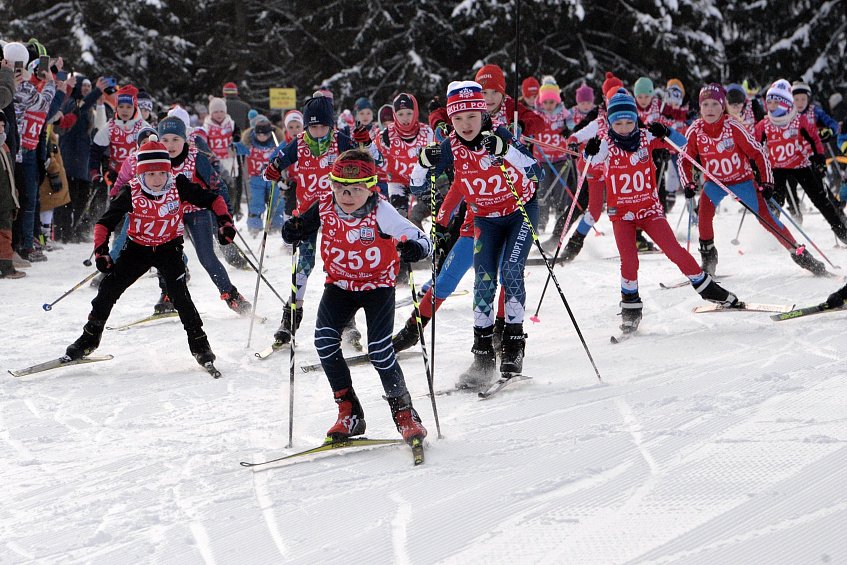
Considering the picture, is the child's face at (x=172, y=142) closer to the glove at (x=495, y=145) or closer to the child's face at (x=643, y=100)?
the glove at (x=495, y=145)

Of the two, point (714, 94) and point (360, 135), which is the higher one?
point (714, 94)

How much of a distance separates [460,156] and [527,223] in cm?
57

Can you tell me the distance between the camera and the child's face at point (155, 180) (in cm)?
581

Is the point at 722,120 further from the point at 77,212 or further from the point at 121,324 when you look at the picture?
the point at 77,212

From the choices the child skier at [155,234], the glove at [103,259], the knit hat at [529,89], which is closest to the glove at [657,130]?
the child skier at [155,234]

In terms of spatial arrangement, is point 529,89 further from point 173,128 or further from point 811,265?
point 173,128

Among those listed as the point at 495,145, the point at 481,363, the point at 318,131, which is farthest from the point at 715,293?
the point at 318,131

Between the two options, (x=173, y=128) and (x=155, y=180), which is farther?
(x=173, y=128)

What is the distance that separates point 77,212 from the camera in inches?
493

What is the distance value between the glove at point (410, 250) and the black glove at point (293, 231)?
60 cm

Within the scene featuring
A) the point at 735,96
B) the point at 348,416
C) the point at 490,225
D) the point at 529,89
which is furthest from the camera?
the point at 529,89

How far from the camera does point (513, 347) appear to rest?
217 inches

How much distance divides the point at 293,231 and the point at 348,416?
949 millimetres

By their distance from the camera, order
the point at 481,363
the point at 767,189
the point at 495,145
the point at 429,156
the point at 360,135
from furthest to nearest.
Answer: the point at 767,189
the point at 360,135
the point at 481,363
the point at 429,156
the point at 495,145
